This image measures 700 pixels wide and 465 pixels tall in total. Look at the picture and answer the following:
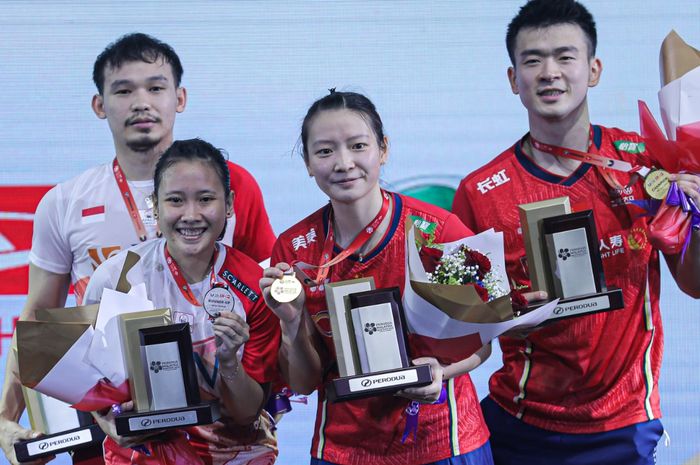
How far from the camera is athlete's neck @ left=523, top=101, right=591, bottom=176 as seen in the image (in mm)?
2619

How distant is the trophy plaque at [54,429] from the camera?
102 inches

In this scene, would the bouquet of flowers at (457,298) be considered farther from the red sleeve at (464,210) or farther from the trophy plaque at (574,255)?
the red sleeve at (464,210)

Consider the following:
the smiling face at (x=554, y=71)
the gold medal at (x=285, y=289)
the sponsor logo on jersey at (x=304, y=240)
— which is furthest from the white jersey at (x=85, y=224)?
the smiling face at (x=554, y=71)

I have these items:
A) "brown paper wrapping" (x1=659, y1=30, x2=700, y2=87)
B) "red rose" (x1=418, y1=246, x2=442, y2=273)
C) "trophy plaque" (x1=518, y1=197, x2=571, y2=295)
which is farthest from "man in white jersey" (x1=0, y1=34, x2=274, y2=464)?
"brown paper wrapping" (x1=659, y1=30, x2=700, y2=87)

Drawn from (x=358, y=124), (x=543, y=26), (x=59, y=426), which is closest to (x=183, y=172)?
(x=358, y=124)

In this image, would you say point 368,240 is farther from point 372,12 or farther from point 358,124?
point 372,12

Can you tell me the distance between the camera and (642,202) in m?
2.52

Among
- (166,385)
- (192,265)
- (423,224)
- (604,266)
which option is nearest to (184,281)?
(192,265)

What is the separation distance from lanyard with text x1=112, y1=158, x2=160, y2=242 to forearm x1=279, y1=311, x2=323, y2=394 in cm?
59

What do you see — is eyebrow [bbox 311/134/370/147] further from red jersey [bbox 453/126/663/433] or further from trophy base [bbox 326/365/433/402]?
trophy base [bbox 326/365/433/402]

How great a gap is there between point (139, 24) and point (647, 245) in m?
1.94

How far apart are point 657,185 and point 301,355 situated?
98cm

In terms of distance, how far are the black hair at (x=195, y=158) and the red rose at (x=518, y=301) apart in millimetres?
802

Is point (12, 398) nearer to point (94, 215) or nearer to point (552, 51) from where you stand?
point (94, 215)
